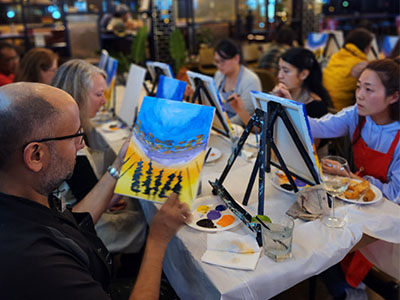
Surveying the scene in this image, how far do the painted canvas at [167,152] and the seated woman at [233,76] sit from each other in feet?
5.41

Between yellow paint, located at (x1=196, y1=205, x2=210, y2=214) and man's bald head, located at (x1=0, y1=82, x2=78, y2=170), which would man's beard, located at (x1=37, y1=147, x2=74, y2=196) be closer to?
man's bald head, located at (x1=0, y1=82, x2=78, y2=170)

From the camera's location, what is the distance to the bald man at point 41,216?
32.4 inches

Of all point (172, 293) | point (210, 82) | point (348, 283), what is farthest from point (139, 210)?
point (348, 283)

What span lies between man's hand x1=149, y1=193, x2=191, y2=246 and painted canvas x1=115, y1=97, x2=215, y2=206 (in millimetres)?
51

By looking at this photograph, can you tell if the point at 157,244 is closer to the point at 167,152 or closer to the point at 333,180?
the point at 167,152

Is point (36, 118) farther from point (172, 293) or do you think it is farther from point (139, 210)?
point (139, 210)

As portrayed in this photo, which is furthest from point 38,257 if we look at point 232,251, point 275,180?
point 275,180

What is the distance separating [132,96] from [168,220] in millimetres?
1743

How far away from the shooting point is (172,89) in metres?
2.42

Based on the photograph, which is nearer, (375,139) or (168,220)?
(168,220)

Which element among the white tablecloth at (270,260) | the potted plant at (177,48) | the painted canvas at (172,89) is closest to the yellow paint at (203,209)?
→ the white tablecloth at (270,260)

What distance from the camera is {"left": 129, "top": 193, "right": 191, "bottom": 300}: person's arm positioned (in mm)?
1077

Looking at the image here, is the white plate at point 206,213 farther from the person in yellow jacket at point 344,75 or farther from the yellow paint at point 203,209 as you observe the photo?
the person in yellow jacket at point 344,75

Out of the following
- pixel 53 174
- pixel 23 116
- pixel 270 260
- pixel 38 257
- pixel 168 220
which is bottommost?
pixel 270 260
